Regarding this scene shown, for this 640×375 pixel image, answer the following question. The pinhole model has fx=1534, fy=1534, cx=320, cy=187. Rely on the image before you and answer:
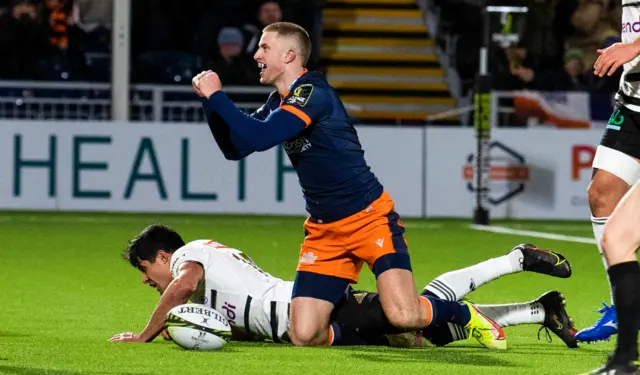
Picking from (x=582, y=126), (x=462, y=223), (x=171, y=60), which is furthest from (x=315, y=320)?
(x=171, y=60)

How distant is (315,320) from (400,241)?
23.1 inches

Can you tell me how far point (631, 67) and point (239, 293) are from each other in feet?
7.44

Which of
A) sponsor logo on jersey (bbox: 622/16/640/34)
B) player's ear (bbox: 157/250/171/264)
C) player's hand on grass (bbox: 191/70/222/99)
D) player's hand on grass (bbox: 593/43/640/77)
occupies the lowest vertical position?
player's ear (bbox: 157/250/171/264)

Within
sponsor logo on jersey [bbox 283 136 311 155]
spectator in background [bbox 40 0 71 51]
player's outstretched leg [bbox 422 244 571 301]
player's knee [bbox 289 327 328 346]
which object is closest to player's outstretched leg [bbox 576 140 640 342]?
player's outstretched leg [bbox 422 244 571 301]

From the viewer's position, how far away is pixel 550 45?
21.0m

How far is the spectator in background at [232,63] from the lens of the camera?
19.0 meters

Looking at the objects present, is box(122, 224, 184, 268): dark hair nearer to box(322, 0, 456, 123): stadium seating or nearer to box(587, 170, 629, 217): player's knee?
box(587, 170, 629, 217): player's knee

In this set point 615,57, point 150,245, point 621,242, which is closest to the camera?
point 621,242

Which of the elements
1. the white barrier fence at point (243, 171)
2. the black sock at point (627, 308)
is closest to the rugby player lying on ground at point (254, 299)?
the black sock at point (627, 308)

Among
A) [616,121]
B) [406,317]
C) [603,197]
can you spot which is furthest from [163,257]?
[616,121]

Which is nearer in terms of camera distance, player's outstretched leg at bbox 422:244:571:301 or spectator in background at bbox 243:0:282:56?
player's outstretched leg at bbox 422:244:571:301

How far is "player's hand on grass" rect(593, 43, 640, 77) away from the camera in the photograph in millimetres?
6352

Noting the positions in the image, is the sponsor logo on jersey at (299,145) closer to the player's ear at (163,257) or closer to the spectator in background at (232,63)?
the player's ear at (163,257)

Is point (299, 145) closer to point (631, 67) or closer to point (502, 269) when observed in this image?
point (502, 269)
